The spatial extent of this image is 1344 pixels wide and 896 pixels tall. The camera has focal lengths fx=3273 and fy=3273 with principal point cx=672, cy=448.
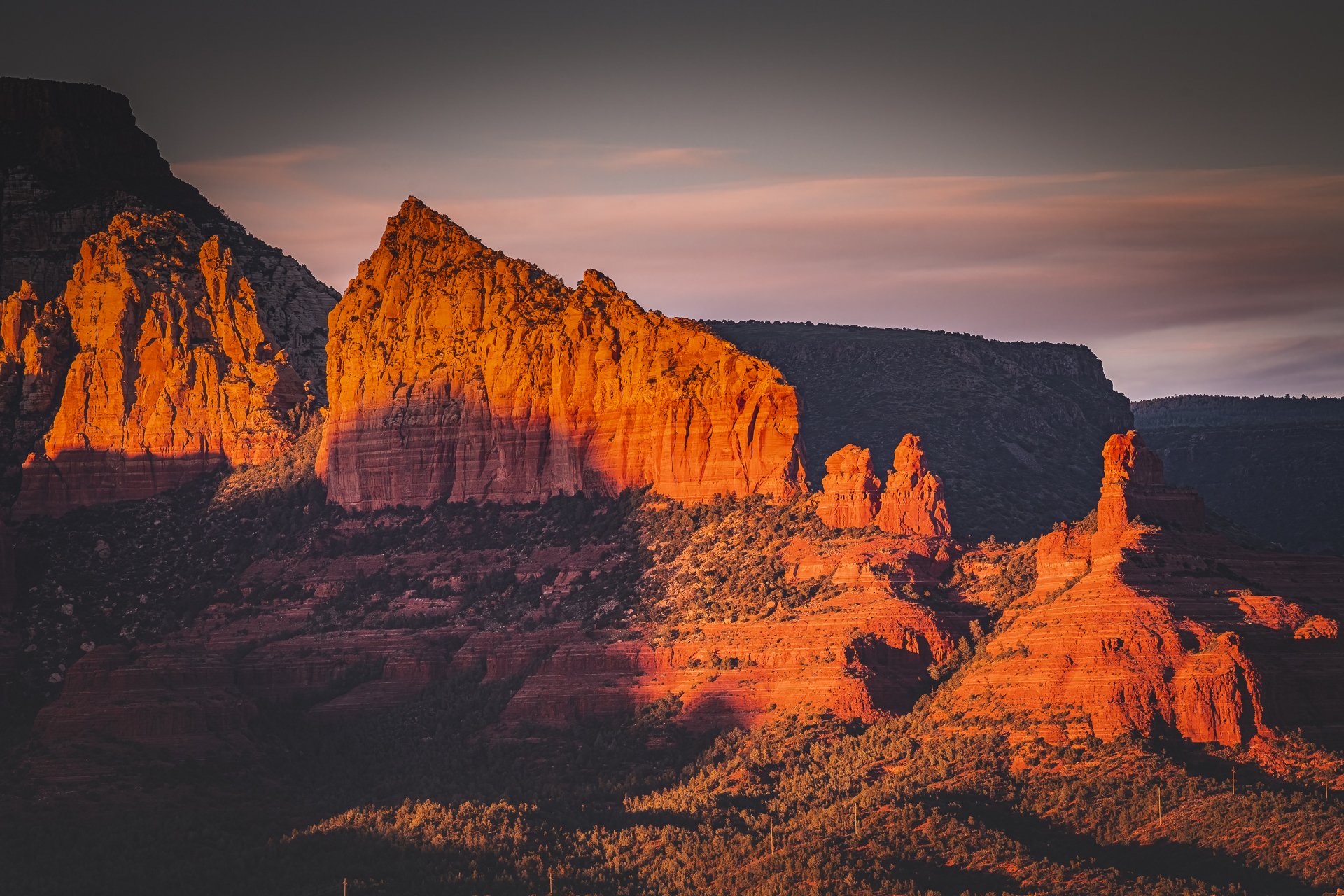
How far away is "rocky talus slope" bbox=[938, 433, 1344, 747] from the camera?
458 feet

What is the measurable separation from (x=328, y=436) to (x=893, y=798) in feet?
203

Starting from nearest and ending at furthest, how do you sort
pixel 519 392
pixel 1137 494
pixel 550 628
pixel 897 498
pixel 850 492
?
1. pixel 1137 494
2. pixel 897 498
3. pixel 850 492
4. pixel 550 628
5. pixel 519 392

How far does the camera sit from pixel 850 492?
538 ft

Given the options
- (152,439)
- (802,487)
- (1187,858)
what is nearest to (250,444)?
(152,439)

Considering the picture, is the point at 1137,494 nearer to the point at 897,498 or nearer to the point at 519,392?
the point at 897,498

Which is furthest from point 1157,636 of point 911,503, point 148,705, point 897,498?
point 148,705

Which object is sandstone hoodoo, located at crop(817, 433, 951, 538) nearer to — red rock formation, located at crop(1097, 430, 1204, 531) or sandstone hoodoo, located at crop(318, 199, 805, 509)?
sandstone hoodoo, located at crop(318, 199, 805, 509)

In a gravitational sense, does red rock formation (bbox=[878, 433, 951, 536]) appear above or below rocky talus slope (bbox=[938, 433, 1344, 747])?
above

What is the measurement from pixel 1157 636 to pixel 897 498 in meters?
25.2

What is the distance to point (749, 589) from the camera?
16350 centimetres

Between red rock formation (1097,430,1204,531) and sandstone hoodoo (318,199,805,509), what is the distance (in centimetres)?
2363

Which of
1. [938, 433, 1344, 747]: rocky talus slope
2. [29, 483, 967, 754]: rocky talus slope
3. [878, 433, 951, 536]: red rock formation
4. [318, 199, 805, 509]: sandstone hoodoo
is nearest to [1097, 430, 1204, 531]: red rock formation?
[938, 433, 1344, 747]: rocky talus slope

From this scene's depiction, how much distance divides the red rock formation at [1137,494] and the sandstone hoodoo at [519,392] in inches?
930

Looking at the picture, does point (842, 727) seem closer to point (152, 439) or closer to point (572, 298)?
point (572, 298)
